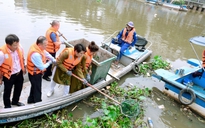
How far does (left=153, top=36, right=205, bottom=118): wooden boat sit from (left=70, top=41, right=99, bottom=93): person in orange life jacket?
2.70m

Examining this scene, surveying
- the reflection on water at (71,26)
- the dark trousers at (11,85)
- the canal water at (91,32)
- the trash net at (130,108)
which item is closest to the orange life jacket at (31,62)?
the dark trousers at (11,85)

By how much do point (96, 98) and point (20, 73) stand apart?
2473 millimetres

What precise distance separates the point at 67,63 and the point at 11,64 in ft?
3.91

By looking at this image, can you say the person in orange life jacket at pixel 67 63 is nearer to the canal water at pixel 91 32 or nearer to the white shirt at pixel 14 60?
the white shirt at pixel 14 60

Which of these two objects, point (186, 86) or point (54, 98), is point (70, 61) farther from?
point (186, 86)

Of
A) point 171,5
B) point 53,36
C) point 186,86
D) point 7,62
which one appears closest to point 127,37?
point 186,86

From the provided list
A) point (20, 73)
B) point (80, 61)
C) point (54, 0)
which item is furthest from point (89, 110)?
point (54, 0)

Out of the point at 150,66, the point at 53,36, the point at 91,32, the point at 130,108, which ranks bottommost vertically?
the point at 130,108

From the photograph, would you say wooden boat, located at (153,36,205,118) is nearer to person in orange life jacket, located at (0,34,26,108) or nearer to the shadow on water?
the shadow on water

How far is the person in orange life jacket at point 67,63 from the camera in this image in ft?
13.1

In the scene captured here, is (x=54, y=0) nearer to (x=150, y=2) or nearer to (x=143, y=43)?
(x=143, y=43)

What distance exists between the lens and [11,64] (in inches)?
134

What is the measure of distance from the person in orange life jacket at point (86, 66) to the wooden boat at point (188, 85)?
106 inches

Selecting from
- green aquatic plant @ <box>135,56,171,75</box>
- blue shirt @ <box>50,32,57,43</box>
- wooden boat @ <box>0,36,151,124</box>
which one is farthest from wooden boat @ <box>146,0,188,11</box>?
blue shirt @ <box>50,32,57,43</box>
